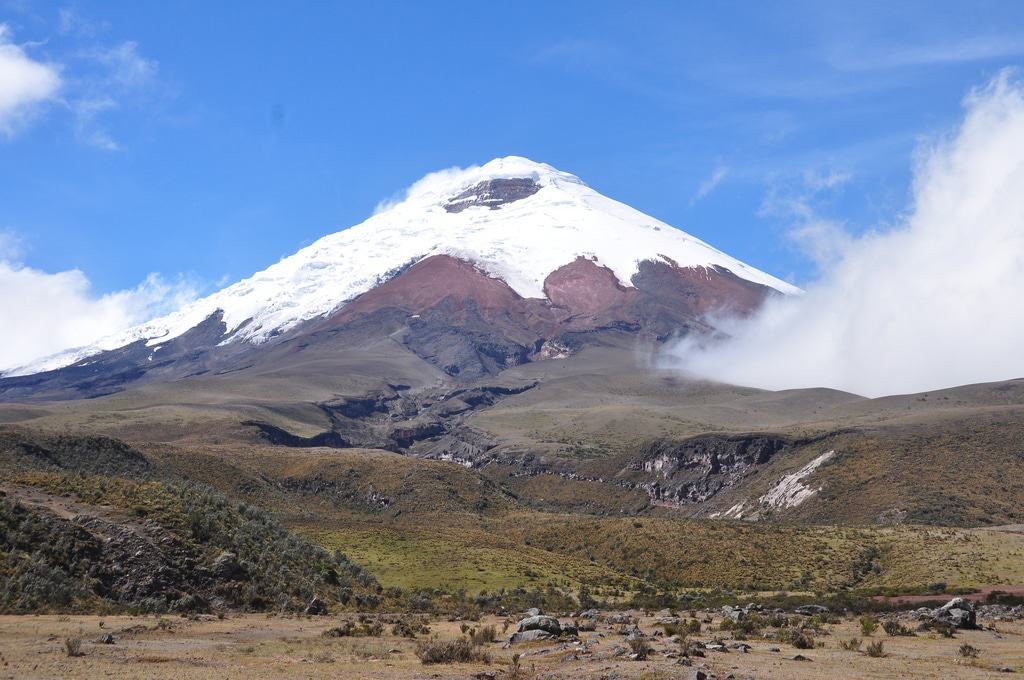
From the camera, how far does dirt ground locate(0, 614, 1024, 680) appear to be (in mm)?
21672

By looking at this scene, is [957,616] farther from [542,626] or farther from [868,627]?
[542,626]

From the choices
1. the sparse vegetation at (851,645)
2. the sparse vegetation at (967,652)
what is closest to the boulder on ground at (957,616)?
the sparse vegetation at (851,645)

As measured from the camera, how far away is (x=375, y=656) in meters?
26.0

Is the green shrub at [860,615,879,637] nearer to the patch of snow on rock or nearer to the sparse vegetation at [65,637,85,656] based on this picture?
the sparse vegetation at [65,637,85,656]

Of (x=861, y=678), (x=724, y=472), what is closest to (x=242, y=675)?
(x=861, y=678)

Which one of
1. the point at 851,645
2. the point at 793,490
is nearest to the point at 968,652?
the point at 851,645

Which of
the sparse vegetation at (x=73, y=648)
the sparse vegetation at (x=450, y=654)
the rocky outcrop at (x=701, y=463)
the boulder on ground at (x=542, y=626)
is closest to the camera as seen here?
the sparse vegetation at (x=73, y=648)

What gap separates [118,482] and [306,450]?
8887 centimetres

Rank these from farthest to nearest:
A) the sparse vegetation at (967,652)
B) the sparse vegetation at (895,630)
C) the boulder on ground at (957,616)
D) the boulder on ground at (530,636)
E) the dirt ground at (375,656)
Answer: the boulder on ground at (957,616)
the sparse vegetation at (895,630)
the boulder on ground at (530,636)
the sparse vegetation at (967,652)
the dirt ground at (375,656)

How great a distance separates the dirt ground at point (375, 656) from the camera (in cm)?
2167

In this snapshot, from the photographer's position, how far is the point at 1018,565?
181 ft

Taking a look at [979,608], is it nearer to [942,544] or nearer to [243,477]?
[942,544]

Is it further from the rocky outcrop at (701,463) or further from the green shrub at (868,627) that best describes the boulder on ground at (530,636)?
the rocky outcrop at (701,463)

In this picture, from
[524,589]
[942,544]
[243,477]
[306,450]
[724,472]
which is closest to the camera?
[524,589]
